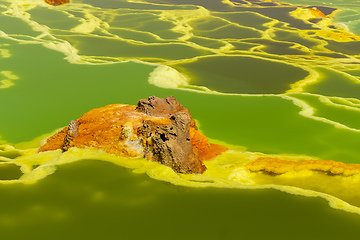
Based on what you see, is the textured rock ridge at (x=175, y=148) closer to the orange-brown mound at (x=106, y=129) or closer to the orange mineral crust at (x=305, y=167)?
the orange-brown mound at (x=106, y=129)

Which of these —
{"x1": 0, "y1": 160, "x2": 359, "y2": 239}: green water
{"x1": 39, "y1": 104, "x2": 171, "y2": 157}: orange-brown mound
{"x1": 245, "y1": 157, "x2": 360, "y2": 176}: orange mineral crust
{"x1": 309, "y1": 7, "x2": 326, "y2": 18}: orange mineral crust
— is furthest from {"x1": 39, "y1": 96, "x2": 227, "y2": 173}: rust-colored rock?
{"x1": 309, "y1": 7, "x2": 326, "y2": 18}: orange mineral crust

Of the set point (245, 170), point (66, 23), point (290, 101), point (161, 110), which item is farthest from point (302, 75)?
point (66, 23)

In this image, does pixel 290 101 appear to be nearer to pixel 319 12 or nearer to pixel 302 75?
pixel 302 75

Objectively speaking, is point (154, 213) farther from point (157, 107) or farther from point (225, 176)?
point (157, 107)

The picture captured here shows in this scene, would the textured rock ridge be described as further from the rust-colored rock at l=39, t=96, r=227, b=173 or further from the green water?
the green water

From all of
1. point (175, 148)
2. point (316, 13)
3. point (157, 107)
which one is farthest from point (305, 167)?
point (316, 13)

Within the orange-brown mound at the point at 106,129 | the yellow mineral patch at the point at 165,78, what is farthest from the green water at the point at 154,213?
the yellow mineral patch at the point at 165,78
